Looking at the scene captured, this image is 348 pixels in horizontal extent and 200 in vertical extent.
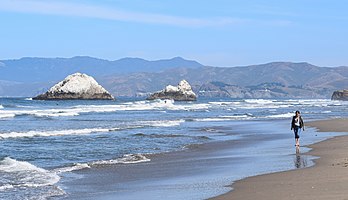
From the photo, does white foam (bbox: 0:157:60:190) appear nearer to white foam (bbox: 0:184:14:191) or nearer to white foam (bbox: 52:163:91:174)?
white foam (bbox: 0:184:14:191)

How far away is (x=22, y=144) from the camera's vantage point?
23.0 metres

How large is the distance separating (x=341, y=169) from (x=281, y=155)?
17.1 ft

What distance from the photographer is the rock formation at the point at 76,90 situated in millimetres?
126312

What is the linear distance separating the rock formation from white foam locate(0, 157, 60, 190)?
111 metres

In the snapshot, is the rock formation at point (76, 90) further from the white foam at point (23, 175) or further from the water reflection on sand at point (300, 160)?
the white foam at point (23, 175)

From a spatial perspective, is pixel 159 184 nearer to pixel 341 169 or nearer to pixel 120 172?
pixel 120 172

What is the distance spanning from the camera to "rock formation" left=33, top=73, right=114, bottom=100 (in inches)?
4973

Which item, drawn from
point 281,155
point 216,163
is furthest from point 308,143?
point 216,163

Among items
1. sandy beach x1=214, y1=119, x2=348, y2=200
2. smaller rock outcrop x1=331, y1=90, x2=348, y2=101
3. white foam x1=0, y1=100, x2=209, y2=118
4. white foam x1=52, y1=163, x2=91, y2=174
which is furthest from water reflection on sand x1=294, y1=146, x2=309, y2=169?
smaller rock outcrop x1=331, y1=90, x2=348, y2=101

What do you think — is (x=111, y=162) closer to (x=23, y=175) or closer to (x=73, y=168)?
(x=73, y=168)

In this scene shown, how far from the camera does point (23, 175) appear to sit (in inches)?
579

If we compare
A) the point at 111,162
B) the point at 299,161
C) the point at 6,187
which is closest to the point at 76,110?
the point at 111,162

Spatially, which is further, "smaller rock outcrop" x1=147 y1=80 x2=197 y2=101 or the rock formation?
"smaller rock outcrop" x1=147 y1=80 x2=197 y2=101

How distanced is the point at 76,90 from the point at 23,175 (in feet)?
373
